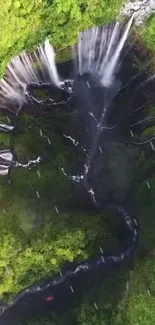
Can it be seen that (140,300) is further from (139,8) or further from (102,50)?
(139,8)

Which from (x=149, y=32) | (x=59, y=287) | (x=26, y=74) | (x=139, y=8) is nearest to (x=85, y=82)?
(x=26, y=74)

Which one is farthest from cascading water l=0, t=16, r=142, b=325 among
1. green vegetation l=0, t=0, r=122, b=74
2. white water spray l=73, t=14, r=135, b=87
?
green vegetation l=0, t=0, r=122, b=74

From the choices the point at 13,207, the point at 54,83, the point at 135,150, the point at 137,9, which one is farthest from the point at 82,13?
the point at 13,207

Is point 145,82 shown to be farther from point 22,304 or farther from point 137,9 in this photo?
point 22,304

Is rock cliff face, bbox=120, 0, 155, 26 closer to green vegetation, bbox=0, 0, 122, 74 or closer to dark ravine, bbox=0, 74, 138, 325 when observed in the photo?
green vegetation, bbox=0, 0, 122, 74

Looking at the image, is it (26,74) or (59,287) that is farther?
(59,287)

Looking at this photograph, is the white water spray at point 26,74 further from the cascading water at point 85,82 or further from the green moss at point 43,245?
the green moss at point 43,245

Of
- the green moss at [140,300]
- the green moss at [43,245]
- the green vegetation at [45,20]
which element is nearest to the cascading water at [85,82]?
the green vegetation at [45,20]
